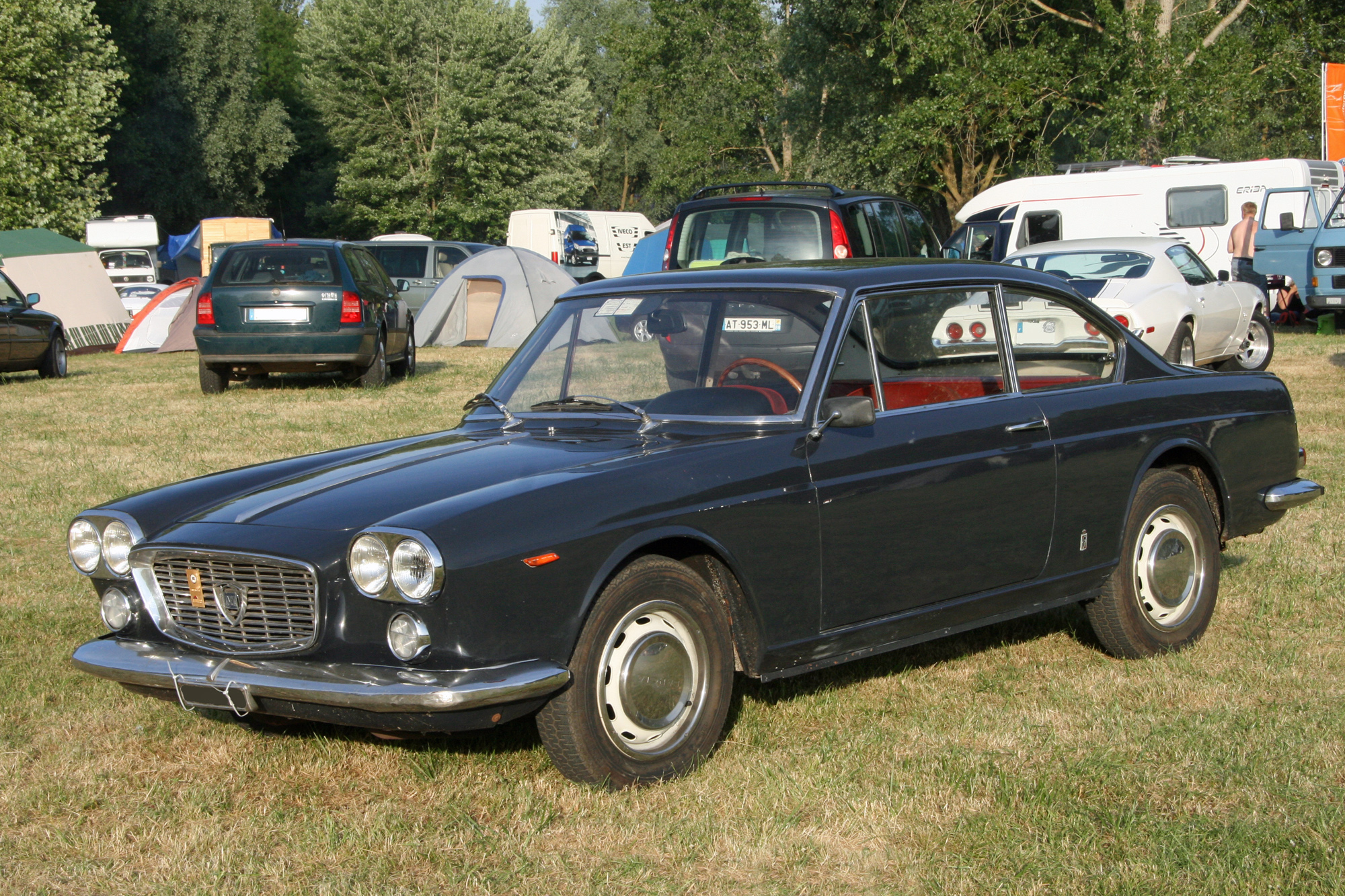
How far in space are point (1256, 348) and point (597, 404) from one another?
1312 cm

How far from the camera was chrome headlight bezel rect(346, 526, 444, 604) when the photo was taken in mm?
3543

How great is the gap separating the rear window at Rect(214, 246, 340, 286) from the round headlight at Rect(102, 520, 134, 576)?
10921 mm

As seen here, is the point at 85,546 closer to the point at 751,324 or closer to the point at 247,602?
the point at 247,602

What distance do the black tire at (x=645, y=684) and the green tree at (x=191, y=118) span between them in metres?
50.5

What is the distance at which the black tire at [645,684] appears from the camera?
3752 millimetres

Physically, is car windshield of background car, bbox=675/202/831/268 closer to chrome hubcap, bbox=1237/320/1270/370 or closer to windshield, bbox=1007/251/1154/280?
windshield, bbox=1007/251/1154/280

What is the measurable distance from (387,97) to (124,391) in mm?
40322

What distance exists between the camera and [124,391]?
1628 cm

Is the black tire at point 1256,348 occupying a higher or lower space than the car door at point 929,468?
lower

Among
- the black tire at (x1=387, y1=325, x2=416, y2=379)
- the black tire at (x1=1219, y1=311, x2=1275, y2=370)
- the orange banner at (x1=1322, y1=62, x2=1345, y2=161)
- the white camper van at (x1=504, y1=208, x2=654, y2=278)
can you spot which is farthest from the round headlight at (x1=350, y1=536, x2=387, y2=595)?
the white camper van at (x1=504, y1=208, x2=654, y2=278)

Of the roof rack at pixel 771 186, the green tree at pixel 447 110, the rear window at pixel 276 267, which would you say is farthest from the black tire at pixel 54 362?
the green tree at pixel 447 110

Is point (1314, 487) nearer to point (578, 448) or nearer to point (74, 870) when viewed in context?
point (578, 448)

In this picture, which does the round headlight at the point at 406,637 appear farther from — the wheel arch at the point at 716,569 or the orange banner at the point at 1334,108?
the orange banner at the point at 1334,108

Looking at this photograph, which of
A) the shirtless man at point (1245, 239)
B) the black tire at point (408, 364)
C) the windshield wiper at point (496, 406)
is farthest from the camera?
the shirtless man at point (1245, 239)
